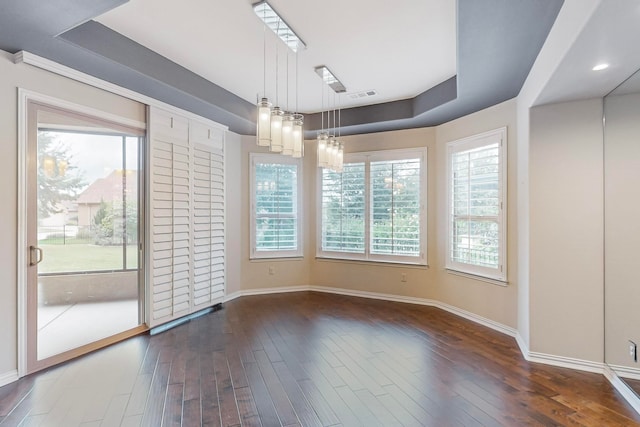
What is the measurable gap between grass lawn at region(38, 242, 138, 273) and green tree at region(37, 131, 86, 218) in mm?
361

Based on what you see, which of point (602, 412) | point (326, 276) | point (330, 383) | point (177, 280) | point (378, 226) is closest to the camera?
point (602, 412)

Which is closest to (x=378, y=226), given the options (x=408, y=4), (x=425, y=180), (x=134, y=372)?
(x=425, y=180)

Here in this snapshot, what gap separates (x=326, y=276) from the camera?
5.84 m

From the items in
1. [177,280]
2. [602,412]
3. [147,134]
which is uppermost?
[147,134]

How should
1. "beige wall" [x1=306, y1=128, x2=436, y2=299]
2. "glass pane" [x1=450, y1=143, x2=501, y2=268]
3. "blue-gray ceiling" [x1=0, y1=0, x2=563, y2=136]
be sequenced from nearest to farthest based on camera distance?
"blue-gray ceiling" [x1=0, y1=0, x2=563, y2=136]
"glass pane" [x1=450, y1=143, x2=501, y2=268]
"beige wall" [x1=306, y1=128, x2=436, y2=299]

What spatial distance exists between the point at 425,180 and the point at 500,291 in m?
1.85

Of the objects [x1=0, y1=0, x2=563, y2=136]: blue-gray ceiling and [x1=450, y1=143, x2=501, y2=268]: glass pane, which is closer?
[x1=0, y1=0, x2=563, y2=136]: blue-gray ceiling

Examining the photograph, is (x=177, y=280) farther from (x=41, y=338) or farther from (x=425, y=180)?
(x=425, y=180)

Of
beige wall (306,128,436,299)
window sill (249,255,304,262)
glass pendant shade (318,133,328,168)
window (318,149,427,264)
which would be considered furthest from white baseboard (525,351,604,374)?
window sill (249,255,304,262)

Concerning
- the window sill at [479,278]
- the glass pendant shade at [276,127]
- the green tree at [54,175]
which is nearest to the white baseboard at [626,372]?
the window sill at [479,278]

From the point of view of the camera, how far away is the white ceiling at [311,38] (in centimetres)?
258

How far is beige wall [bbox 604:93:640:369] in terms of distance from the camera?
2775 millimetres

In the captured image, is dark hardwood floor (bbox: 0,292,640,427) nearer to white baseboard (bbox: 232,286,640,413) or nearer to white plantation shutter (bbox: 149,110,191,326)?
white baseboard (bbox: 232,286,640,413)

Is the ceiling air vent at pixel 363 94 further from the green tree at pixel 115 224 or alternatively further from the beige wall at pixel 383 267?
the green tree at pixel 115 224
